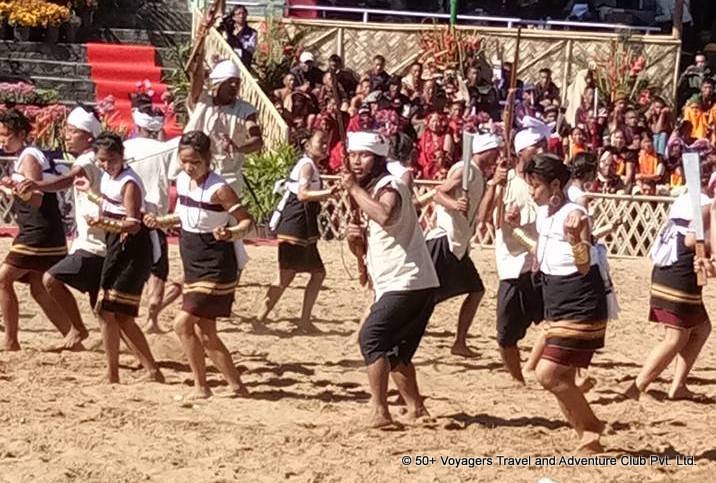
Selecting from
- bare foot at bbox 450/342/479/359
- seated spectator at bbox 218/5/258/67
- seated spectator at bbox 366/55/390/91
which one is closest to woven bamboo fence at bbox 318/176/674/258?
seated spectator at bbox 366/55/390/91

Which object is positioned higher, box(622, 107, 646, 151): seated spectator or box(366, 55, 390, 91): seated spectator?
box(366, 55, 390, 91): seated spectator

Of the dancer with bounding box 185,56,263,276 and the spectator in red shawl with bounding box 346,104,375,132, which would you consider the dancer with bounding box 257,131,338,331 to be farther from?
the spectator in red shawl with bounding box 346,104,375,132

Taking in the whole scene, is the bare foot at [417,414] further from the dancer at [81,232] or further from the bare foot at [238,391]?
the dancer at [81,232]

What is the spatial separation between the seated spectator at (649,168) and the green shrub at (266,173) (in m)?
4.10

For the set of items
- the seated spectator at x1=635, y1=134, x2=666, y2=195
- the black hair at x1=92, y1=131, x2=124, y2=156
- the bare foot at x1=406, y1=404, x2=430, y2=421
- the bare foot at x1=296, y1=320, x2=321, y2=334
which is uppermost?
the black hair at x1=92, y1=131, x2=124, y2=156

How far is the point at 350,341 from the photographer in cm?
1216

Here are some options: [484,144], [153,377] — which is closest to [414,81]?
[484,144]

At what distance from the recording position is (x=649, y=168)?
62.3 ft

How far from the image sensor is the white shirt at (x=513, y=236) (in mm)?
10320

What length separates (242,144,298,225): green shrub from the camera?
17.8 m

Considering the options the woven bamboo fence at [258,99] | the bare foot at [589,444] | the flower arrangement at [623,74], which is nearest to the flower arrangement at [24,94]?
the woven bamboo fence at [258,99]

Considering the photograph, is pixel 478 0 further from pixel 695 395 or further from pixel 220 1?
pixel 695 395

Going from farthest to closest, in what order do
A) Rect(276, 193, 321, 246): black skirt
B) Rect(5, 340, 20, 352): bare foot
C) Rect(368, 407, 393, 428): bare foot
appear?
Rect(276, 193, 321, 246): black skirt, Rect(5, 340, 20, 352): bare foot, Rect(368, 407, 393, 428): bare foot

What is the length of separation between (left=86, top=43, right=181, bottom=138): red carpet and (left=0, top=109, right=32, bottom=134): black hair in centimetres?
1137
